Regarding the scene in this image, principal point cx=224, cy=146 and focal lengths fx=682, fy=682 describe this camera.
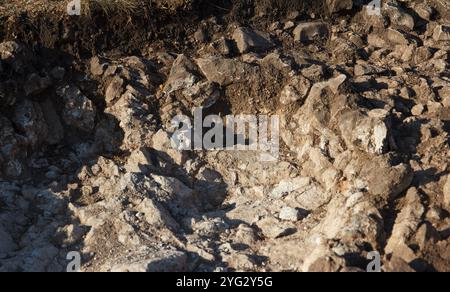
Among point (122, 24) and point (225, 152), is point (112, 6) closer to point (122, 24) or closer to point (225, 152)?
point (122, 24)

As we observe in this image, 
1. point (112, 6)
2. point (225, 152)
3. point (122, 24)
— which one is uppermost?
point (112, 6)

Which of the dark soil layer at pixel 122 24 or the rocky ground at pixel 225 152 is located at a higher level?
the dark soil layer at pixel 122 24

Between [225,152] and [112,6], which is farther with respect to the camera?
[112,6]

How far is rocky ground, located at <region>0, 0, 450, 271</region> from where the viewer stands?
497 cm

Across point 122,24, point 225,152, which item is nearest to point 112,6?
point 122,24

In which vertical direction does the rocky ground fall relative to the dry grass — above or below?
below

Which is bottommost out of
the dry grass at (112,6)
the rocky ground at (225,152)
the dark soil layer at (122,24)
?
the rocky ground at (225,152)

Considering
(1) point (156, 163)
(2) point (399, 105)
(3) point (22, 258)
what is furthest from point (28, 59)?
(2) point (399, 105)

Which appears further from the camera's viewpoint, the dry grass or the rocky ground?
the dry grass

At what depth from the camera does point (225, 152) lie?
19.1 ft

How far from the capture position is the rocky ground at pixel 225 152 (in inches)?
196

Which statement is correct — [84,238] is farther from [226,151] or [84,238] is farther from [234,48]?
[234,48]

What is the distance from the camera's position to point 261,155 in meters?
5.79

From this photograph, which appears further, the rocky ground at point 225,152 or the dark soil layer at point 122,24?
the dark soil layer at point 122,24
